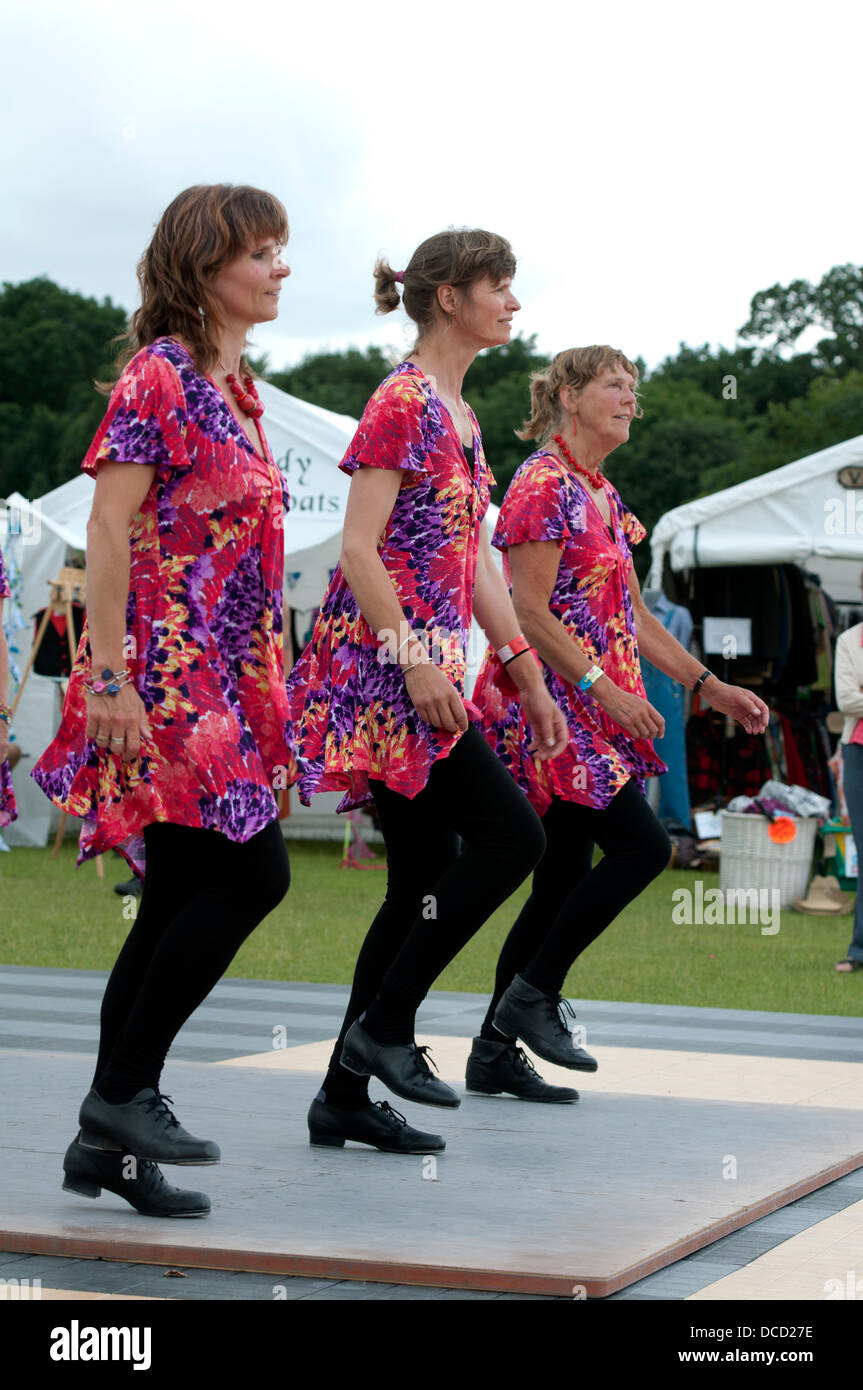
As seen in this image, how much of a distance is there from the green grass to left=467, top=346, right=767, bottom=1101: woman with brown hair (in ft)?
8.76

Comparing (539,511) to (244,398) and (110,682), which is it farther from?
(110,682)

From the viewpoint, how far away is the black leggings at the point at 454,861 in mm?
3984

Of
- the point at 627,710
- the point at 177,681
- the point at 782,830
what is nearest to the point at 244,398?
the point at 177,681

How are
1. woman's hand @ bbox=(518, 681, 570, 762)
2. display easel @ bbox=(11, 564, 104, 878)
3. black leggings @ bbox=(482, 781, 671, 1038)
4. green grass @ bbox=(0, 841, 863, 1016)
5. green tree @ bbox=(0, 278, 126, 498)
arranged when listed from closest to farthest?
woman's hand @ bbox=(518, 681, 570, 762) → black leggings @ bbox=(482, 781, 671, 1038) → green grass @ bbox=(0, 841, 863, 1016) → display easel @ bbox=(11, 564, 104, 878) → green tree @ bbox=(0, 278, 126, 498)

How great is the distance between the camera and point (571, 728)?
15.9 feet

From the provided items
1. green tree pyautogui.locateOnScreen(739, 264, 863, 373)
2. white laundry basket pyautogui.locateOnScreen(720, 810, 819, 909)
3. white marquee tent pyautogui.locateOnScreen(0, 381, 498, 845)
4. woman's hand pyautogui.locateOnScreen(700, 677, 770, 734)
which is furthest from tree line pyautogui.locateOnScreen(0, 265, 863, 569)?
woman's hand pyautogui.locateOnScreen(700, 677, 770, 734)

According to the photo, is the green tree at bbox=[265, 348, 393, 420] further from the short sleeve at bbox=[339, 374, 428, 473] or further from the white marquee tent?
the short sleeve at bbox=[339, 374, 428, 473]

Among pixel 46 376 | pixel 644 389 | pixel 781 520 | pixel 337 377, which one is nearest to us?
pixel 781 520

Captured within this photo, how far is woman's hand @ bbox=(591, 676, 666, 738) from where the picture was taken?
4.69 m

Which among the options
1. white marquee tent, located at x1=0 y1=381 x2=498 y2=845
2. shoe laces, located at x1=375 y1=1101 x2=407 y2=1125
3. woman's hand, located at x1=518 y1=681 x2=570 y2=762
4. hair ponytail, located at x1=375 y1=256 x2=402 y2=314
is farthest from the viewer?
white marquee tent, located at x1=0 y1=381 x2=498 y2=845

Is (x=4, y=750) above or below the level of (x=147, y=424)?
below

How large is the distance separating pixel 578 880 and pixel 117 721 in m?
1.96

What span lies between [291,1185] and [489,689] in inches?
65.2

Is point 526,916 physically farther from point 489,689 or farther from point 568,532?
point 568,532
